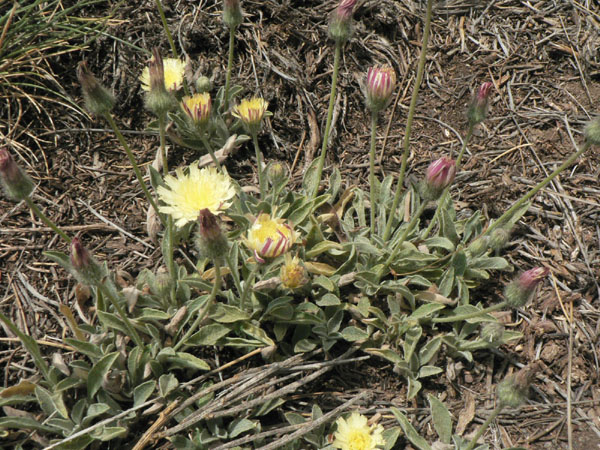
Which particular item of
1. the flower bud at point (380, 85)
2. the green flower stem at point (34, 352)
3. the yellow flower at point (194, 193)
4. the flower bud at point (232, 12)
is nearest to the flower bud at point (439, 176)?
the flower bud at point (380, 85)

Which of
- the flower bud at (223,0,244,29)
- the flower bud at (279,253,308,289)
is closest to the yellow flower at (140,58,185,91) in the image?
the flower bud at (223,0,244,29)

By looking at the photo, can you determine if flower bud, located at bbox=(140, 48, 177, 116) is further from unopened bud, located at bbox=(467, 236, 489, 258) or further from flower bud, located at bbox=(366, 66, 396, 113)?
unopened bud, located at bbox=(467, 236, 489, 258)

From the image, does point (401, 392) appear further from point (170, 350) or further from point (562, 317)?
point (170, 350)

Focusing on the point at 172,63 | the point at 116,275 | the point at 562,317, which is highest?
the point at 172,63

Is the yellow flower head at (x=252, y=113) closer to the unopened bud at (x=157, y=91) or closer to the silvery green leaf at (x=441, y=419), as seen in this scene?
the unopened bud at (x=157, y=91)

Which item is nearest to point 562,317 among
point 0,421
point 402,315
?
point 402,315

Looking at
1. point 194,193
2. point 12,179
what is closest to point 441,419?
point 194,193
